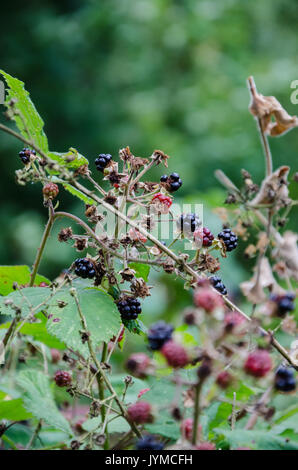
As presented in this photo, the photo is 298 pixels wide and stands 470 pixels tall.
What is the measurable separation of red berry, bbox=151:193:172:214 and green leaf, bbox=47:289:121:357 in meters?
0.11

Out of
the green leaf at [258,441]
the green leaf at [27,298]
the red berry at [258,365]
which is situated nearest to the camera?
the red berry at [258,365]

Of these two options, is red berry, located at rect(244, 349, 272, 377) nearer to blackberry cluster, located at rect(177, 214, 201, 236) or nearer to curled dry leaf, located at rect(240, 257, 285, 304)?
curled dry leaf, located at rect(240, 257, 285, 304)

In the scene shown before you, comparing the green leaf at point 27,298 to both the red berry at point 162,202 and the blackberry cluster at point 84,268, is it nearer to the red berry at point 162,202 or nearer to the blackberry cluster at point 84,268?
the blackberry cluster at point 84,268

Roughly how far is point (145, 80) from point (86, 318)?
4.72 meters

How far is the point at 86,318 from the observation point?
0.60m

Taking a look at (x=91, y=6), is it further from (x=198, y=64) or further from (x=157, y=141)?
(x=157, y=141)

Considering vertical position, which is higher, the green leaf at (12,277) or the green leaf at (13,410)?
the green leaf at (12,277)

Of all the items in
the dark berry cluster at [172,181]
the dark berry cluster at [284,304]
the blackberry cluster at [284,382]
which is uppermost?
the dark berry cluster at [172,181]

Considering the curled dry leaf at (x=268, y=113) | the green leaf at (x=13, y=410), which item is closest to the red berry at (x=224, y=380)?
the curled dry leaf at (x=268, y=113)

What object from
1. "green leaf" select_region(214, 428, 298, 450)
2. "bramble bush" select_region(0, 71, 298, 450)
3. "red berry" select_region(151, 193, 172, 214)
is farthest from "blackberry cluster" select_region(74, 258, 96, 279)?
"green leaf" select_region(214, 428, 298, 450)

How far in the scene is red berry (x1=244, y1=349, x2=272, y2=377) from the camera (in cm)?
38

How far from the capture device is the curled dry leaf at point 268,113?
1.65 feet

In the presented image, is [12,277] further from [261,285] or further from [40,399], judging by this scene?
[261,285]

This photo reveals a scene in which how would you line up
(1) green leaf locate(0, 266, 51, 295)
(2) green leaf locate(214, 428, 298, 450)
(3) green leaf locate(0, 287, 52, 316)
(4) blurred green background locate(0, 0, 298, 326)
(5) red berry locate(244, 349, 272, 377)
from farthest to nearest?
(4) blurred green background locate(0, 0, 298, 326)
(1) green leaf locate(0, 266, 51, 295)
(3) green leaf locate(0, 287, 52, 316)
(2) green leaf locate(214, 428, 298, 450)
(5) red berry locate(244, 349, 272, 377)
